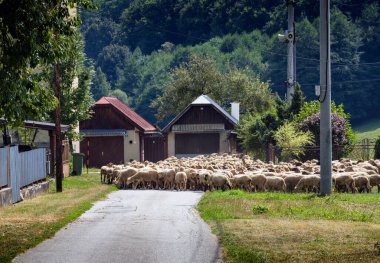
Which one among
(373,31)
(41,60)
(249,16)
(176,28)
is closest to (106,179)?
(41,60)

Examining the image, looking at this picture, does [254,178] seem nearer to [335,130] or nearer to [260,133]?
[335,130]

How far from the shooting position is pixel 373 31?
12681 cm

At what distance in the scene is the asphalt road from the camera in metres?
18.1

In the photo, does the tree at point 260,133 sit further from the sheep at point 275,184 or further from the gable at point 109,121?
the sheep at point 275,184

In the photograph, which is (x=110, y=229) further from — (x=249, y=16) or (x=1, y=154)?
(x=249, y=16)

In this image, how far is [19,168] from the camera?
3378cm

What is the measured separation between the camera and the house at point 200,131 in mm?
76250

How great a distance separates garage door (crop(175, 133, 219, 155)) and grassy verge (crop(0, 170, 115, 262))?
35.1 meters

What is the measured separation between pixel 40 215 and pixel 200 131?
49911mm

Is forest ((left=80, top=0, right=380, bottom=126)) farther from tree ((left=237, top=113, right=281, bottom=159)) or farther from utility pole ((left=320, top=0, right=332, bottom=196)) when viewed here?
utility pole ((left=320, top=0, right=332, bottom=196))

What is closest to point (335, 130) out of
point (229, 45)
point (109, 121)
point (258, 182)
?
point (258, 182)

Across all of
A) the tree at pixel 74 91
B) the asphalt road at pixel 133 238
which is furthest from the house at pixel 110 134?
the asphalt road at pixel 133 238

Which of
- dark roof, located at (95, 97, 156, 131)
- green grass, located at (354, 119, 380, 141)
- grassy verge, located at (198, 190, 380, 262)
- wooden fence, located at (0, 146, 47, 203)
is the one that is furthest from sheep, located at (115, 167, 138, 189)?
green grass, located at (354, 119, 380, 141)

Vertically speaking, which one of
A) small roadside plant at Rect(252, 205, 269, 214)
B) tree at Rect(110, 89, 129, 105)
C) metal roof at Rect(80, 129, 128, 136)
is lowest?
small roadside plant at Rect(252, 205, 269, 214)
